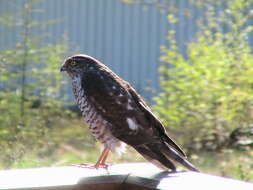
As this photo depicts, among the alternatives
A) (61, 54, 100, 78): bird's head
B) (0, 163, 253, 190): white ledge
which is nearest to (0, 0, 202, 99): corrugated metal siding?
(61, 54, 100, 78): bird's head

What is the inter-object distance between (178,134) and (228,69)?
1.03 m

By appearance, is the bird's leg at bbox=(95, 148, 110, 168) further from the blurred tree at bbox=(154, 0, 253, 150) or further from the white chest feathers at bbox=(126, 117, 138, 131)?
the blurred tree at bbox=(154, 0, 253, 150)

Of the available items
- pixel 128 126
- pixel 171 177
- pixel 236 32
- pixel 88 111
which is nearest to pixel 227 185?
pixel 171 177

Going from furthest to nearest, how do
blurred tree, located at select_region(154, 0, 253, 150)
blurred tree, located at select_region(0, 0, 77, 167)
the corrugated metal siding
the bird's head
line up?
1. the corrugated metal siding
2. blurred tree, located at select_region(154, 0, 253, 150)
3. blurred tree, located at select_region(0, 0, 77, 167)
4. the bird's head

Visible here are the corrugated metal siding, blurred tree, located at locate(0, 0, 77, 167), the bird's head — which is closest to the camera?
the bird's head

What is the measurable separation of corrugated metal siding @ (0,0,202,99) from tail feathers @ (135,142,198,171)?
420 inches

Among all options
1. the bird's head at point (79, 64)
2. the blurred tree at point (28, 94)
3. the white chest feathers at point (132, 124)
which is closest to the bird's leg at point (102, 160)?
the white chest feathers at point (132, 124)

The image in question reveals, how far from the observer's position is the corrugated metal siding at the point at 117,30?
1402cm

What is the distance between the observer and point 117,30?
14.4 m

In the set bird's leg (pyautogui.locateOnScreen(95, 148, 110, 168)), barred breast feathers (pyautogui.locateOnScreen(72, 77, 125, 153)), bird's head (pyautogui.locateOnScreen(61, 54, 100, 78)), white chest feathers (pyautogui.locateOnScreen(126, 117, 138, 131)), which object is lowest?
bird's leg (pyautogui.locateOnScreen(95, 148, 110, 168))

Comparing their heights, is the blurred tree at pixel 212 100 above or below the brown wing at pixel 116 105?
below

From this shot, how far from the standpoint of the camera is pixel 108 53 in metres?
14.2

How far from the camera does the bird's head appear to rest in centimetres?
365

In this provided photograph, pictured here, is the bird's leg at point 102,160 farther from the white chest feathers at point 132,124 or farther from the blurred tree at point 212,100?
the blurred tree at point 212,100
